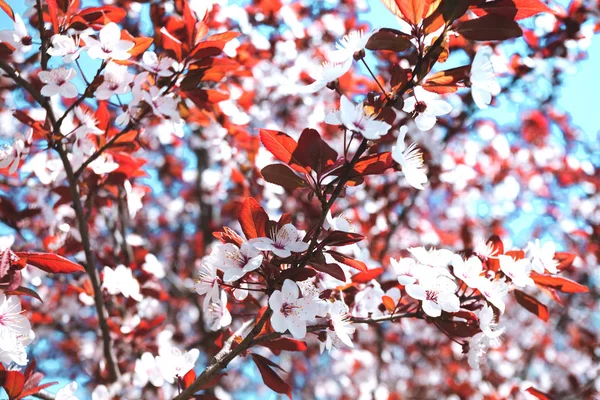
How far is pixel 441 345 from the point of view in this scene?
372 centimetres

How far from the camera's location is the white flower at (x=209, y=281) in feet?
3.40

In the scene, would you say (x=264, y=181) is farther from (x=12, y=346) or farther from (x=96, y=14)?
(x=12, y=346)

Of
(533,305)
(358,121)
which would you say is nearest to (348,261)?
(358,121)

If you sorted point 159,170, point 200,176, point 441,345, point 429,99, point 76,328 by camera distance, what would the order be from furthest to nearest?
1. point 159,170
2. point 441,345
3. point 200,176
4. point 76,328
5. point 429,99

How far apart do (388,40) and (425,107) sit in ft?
0.46

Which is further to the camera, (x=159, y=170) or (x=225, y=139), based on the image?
(x=159, y=170)

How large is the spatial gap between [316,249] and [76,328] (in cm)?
213

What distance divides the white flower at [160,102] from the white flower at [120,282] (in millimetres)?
600

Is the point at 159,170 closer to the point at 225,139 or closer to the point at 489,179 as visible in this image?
the point at 225,139

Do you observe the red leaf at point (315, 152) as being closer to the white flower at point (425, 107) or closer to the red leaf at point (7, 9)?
the white flower at point (425, 107)

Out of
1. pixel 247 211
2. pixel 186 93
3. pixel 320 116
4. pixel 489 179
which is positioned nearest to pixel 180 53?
pixel 186 93

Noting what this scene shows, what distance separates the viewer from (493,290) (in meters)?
1.12

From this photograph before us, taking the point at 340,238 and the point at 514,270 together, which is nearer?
the point at 340,238

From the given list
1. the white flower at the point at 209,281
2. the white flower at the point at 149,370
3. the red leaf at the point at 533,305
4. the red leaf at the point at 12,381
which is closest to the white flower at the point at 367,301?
the red leaf at the point at 533,305
